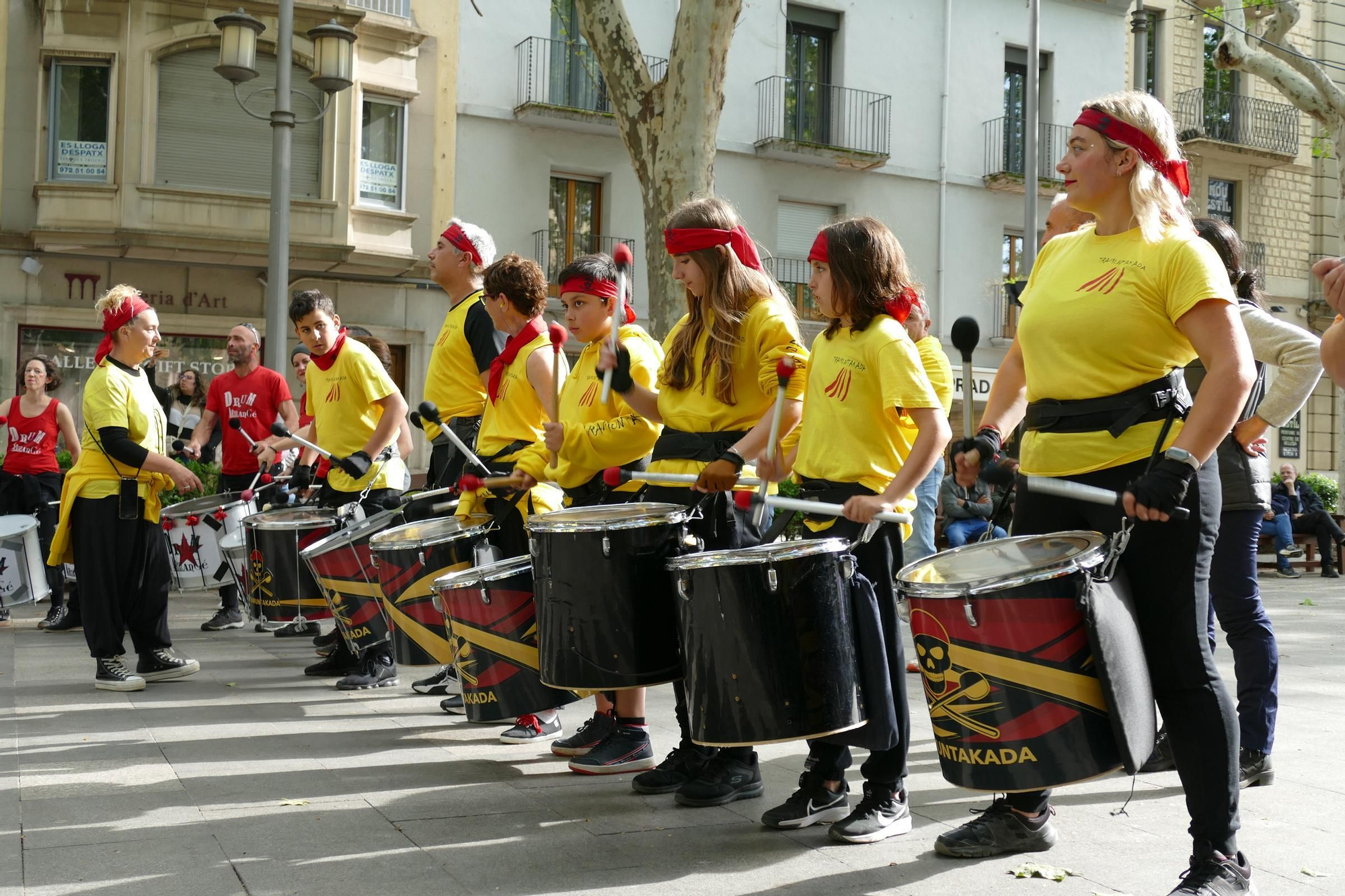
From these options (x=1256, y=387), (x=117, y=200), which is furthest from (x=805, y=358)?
(x=117, y=200)

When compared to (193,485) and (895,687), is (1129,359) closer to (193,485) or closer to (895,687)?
(895,687)

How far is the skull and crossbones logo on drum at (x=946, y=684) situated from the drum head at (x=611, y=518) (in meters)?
1.00

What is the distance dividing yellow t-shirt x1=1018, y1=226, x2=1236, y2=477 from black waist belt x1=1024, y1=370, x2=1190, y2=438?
0.6 inches

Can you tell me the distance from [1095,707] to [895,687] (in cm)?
90

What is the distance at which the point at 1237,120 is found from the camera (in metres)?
27.8

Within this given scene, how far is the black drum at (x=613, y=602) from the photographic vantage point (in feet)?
12.9

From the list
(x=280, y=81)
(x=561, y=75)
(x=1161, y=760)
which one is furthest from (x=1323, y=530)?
(x=1161, y=760)

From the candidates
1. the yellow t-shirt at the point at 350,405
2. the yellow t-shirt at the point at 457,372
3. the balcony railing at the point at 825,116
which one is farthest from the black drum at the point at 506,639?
the balcony railing at the point at 825,116

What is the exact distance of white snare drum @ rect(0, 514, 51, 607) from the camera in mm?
8508

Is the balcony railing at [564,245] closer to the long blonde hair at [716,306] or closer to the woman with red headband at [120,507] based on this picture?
the woman with red headband at [120,507]

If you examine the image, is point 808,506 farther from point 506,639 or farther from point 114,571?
point 114,571

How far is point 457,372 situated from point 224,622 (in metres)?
4.09

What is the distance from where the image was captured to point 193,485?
21.1 feet

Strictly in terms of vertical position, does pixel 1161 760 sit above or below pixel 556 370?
below
